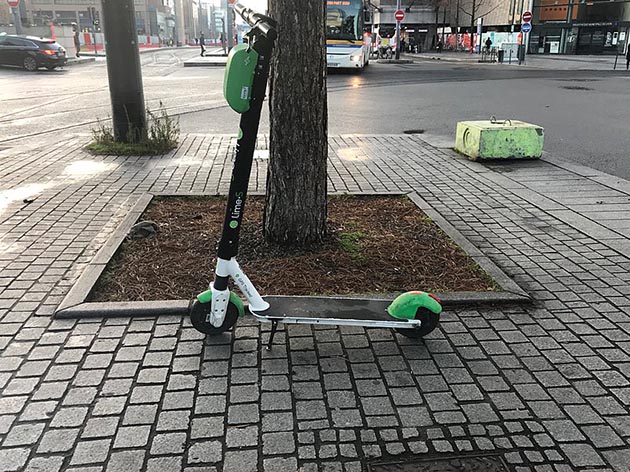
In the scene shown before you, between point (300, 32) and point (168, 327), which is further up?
point (300, 32)

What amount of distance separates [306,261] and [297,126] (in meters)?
1.07

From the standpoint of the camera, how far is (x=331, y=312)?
3465 mm

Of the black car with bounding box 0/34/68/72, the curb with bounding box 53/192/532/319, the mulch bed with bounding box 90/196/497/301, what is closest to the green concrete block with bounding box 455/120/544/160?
the mulch bed with bounding box 90/196/497/301

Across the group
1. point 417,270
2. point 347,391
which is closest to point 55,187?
point 417,270

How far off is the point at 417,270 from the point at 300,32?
205 centimetres

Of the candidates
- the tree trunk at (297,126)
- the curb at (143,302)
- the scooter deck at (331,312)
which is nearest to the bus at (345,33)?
the tree trunk at (297,126)

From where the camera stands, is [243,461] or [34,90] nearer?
[243,461]

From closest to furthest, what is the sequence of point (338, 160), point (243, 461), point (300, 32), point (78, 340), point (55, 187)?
point (243, 461) → point (78, 340) → point (300, 32) → point (55, 187) → point (338, 160)

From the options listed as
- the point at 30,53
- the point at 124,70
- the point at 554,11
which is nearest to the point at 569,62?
the point at 554,11

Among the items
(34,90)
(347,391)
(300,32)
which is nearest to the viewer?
(347,391)

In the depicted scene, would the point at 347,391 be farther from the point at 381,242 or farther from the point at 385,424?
the point at 381,242

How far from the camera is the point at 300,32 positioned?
4.35 metres

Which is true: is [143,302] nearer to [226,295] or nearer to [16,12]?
[226,295]

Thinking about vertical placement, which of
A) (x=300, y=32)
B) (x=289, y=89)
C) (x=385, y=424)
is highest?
(x=300, y=32)
